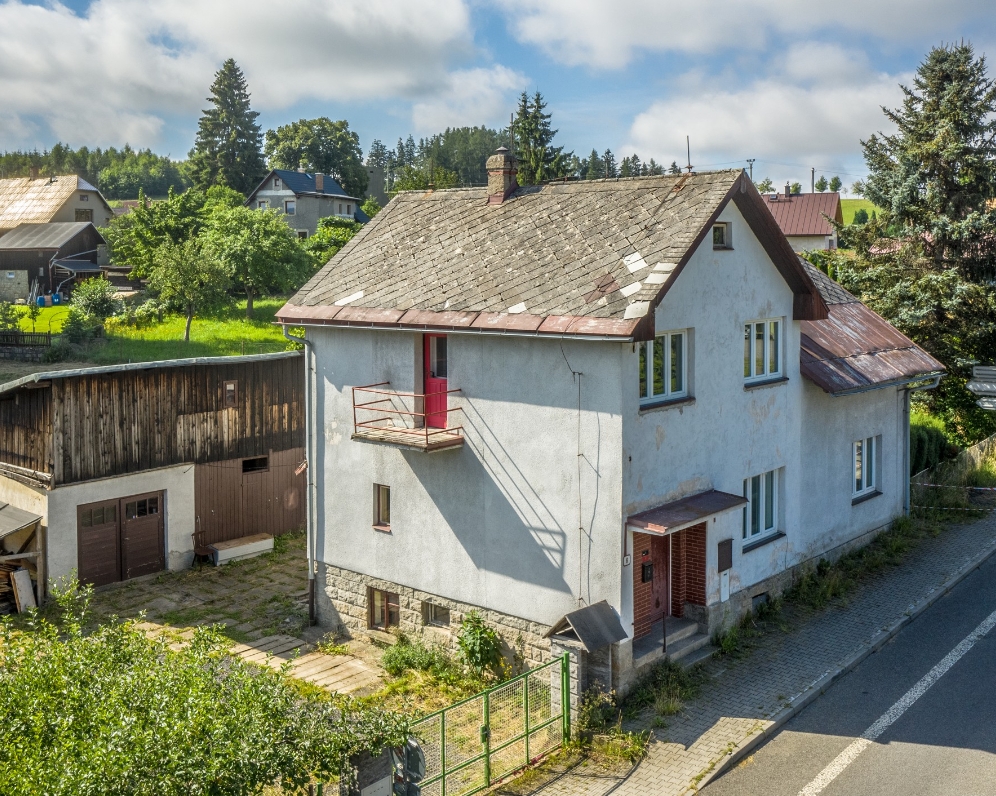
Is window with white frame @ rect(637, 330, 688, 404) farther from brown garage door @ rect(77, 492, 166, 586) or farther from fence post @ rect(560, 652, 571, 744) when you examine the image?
brown garage door @ rect(77, 492, 166, 586)

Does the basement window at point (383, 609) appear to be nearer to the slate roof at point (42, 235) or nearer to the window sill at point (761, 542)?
the window sill at point (761, 542)

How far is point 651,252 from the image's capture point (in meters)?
14.6

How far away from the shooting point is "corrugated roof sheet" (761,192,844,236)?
67.2 m

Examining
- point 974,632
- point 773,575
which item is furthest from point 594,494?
point 974,632

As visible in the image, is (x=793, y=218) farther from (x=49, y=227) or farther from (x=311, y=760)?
(x=311, y=760)

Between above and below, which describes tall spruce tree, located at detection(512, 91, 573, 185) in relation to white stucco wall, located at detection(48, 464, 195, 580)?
above

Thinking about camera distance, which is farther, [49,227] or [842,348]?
[49,227]

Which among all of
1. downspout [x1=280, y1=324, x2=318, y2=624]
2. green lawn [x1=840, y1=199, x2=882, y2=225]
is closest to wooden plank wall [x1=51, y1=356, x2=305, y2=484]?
downspout [x1=280, y1=324, x2=318, y2=624]

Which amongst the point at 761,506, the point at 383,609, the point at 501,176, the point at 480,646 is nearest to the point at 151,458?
the point at 383,609

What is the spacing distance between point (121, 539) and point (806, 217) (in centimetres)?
5852

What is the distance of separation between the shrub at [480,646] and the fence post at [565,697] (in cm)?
212

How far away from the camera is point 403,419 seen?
55.0 ft

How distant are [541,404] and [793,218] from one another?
5928cm

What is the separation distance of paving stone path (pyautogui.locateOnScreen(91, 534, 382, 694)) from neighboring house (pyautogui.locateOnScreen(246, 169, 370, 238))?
52772 mm
